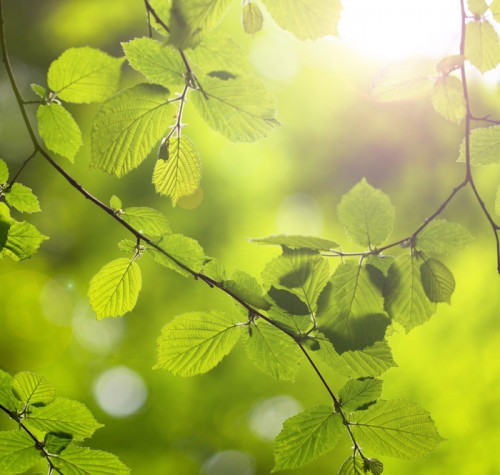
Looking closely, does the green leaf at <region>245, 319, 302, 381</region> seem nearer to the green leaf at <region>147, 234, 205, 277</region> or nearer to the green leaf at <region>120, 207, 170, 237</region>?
the green leaf at <region>147, 234, 205, 277</region>

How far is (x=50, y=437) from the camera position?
92 centimetres

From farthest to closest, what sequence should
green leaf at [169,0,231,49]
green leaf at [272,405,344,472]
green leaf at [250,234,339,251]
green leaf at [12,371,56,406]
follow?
1. green leaf at [12,371,56,406]
2. green leaf at [272,405,344,472]
3. green leaf at [250,234,339,251]
4. green leaf at [169,0,231,49]

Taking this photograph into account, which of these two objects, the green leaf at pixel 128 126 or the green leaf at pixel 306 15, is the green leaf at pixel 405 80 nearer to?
the green leaf at pixel 306 15

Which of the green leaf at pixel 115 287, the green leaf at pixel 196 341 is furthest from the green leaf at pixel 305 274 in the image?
the green leaf at pixel 115 287

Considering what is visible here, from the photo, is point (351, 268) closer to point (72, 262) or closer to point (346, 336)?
point (346, 336)

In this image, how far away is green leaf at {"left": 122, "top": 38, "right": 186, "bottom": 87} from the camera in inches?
29.7

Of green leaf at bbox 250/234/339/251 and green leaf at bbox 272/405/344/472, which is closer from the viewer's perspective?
green leaf at bbox 250/234/339/251

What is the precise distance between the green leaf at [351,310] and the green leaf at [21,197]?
68 cm

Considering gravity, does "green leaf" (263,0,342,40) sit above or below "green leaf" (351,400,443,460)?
above

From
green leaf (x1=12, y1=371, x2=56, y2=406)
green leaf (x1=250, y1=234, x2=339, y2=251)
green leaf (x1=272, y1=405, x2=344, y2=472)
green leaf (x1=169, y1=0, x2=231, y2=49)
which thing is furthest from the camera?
green leaf (x1=12, y1=371, x2=56, y2=406)

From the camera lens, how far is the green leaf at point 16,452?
87cm

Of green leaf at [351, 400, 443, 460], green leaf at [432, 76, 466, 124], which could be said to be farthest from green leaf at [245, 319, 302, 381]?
green leaf at [432, 76, 466, 124]

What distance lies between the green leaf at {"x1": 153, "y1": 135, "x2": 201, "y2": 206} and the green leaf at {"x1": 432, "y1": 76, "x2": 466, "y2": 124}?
567 millimetres

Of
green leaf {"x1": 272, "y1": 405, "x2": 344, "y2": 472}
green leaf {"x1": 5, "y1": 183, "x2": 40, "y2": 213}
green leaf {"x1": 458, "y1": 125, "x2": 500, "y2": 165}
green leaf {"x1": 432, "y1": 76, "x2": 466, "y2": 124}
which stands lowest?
green leaf {"x1": 272, "y1": 405, "x2": 344, "y2": 472}
